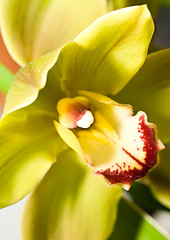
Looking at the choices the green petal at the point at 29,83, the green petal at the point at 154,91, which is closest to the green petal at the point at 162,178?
the green petal at the point at 154,91

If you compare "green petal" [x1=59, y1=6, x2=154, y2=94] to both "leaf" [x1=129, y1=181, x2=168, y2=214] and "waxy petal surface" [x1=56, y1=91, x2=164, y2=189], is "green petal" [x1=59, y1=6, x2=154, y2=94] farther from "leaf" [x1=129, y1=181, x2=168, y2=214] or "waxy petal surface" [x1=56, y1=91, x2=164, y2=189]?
"leaf" [x1=129, y1=181, x2=168, y2=214]

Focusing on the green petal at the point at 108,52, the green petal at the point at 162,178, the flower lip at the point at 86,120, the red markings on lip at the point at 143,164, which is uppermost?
the green petal at the point at 108,52

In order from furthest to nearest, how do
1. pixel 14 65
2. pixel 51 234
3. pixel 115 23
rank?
pixel 14 65
pixel 51 234
pixel 115 23

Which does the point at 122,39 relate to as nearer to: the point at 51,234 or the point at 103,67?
the point at 103,67

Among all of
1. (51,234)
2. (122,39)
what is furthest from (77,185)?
(122,39)

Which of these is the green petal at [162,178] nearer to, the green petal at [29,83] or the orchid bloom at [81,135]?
the orchid bloom at [81,135]

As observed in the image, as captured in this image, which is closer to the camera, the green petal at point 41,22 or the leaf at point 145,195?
the green petal at point 41,22
